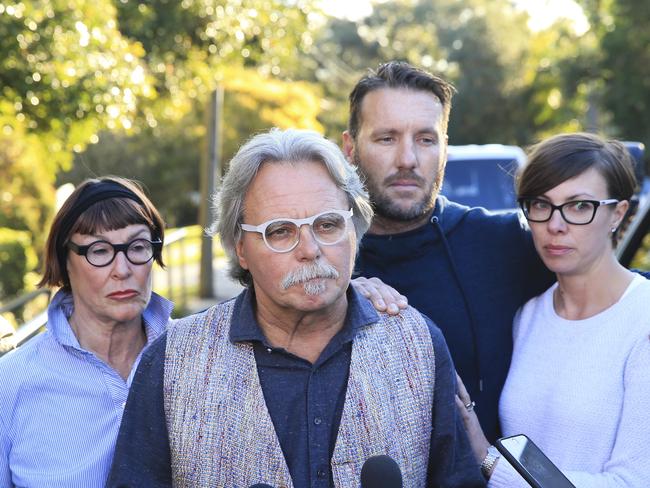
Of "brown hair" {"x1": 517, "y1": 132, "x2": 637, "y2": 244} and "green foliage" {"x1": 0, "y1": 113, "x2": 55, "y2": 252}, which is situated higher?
"brown hair" {"x1": 517, "y1": 132, "x2": 637, "y2": 244}

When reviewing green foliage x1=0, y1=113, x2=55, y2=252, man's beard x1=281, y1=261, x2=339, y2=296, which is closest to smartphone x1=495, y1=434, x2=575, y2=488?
man's beard x1=281, y1=261, x2=339, y2=296

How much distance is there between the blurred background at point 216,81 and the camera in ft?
25.8

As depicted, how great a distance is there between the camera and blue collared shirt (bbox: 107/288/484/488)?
266 cm

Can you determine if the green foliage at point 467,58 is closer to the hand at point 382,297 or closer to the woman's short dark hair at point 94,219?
the woman's short dark hair at point 94,219

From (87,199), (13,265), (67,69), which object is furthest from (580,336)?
(13,265)

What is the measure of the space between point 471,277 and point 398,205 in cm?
39

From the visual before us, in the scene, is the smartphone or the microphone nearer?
the smartphone

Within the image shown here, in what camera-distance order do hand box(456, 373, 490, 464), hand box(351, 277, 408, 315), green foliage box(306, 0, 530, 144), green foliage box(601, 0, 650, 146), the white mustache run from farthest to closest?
green foliage box(306, 0, 530, 144), green foliage box(601, 0, 650, 146), hand box(456, 373, 490, 464), hand box(351, 277, 408, 315), the white mustache

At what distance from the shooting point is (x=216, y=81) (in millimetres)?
12469

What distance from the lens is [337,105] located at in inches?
1437

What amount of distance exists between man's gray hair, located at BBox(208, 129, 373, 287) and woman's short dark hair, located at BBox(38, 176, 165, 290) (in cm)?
56

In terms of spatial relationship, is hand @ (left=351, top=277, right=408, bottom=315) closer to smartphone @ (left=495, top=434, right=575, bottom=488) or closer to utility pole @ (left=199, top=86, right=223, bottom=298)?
smartphone @ (left=495, top=434, right=575, bottom=488)

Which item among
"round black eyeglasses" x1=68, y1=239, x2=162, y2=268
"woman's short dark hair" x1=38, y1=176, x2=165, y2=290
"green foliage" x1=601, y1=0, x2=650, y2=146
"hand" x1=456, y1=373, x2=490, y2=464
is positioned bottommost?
"hand" x1=456, y1=373, x2=490, y2=464

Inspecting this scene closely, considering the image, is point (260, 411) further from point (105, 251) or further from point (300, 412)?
point (105, 251)
